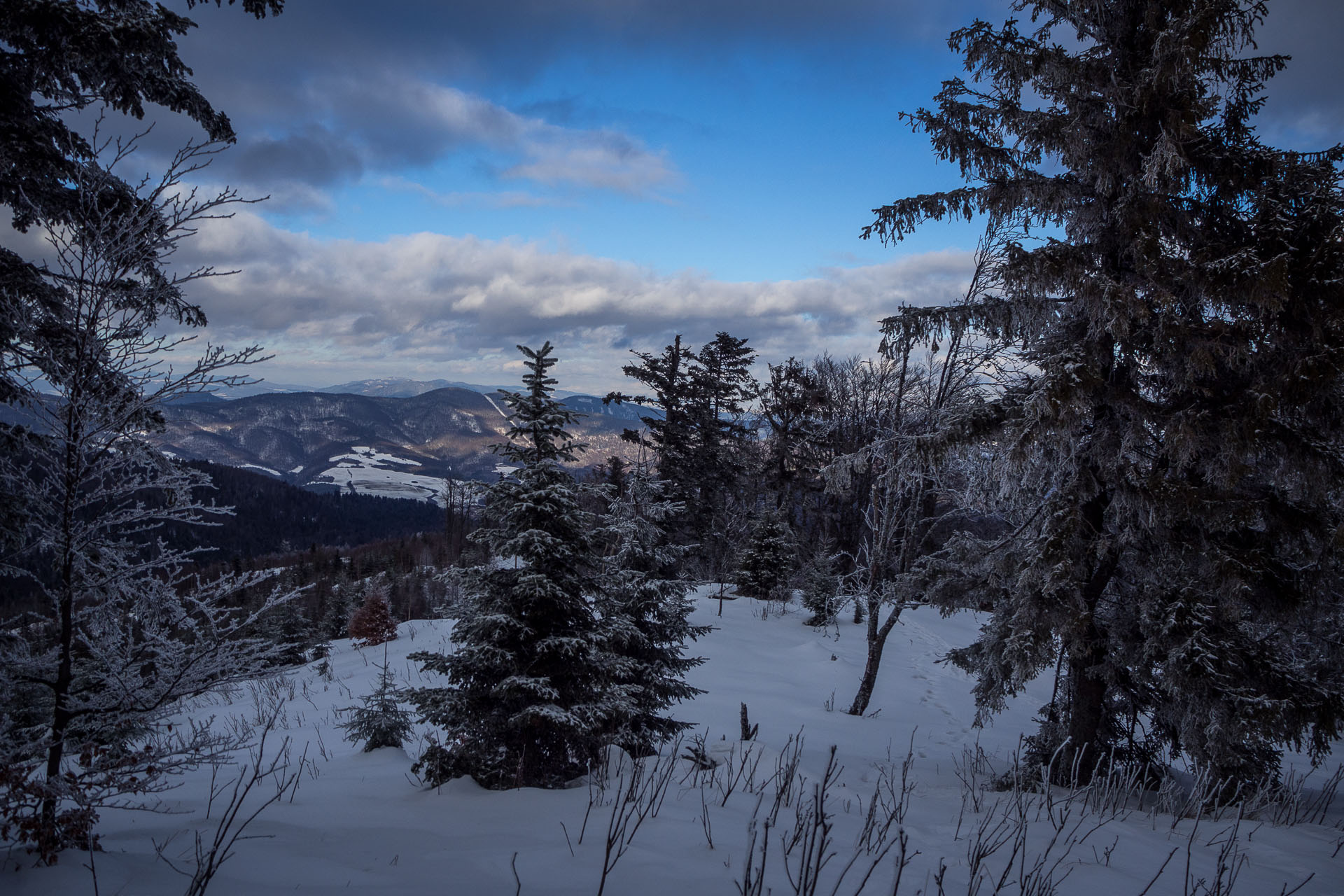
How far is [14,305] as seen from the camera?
3369 millimetres

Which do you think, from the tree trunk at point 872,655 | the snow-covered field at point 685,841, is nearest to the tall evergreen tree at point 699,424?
the tree trunk at point 872,655

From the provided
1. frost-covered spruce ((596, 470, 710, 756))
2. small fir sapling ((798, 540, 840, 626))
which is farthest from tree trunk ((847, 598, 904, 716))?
small fir sapling ((798, 540, 840, 626))

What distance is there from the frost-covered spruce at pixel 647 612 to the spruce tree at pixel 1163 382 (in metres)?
3.50

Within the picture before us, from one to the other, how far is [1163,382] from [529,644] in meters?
6.29

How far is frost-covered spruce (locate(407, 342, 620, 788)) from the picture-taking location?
5117mm

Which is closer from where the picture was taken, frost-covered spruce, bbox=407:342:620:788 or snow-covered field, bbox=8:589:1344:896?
snow-covered field, bbox=8:589:1344:896

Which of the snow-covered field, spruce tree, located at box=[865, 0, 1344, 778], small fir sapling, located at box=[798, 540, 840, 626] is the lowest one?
small fir sapling, located at box=[798, 540, 840, 626]

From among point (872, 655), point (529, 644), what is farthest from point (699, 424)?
point (529, 644)

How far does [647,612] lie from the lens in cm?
784

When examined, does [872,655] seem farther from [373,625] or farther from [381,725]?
[373,625]

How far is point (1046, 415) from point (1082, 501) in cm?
110

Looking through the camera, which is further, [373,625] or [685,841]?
[373,625]

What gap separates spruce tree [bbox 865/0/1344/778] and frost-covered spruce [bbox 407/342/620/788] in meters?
3.74

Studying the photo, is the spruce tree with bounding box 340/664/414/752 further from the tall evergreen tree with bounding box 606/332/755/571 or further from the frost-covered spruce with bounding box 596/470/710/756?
the tall evergreen tree with bounding box 606/332/755/571
